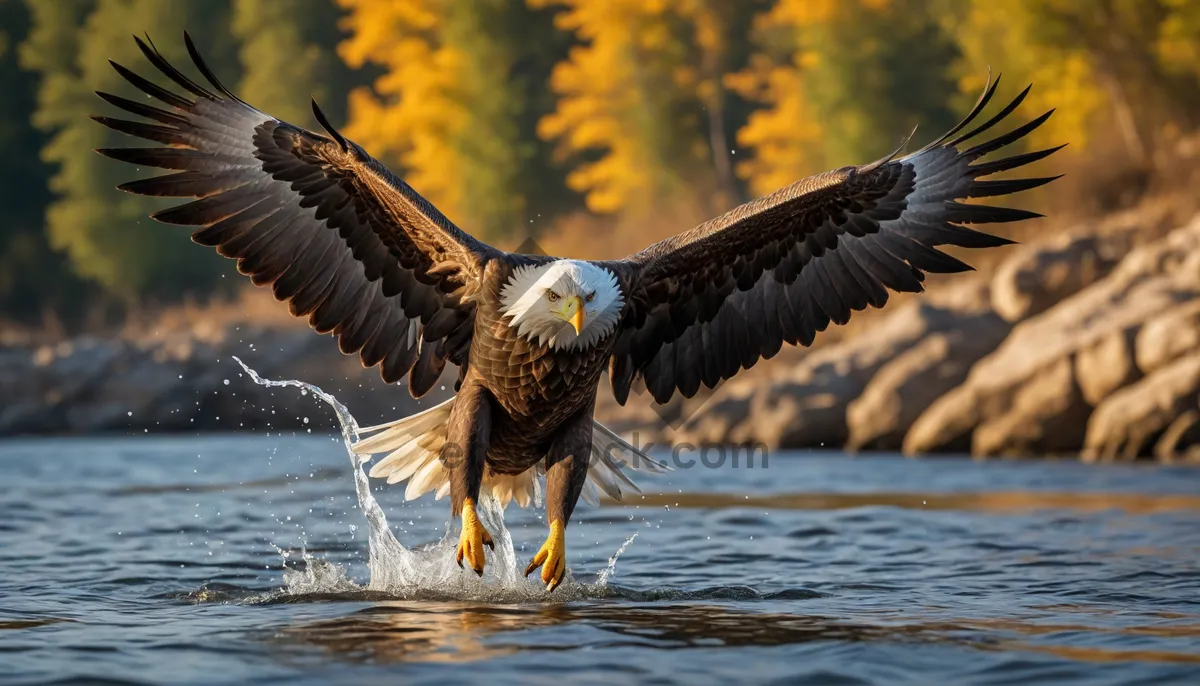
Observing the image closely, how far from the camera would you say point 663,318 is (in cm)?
740

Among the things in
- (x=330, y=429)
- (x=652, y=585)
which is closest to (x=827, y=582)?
(x=652, y=585)

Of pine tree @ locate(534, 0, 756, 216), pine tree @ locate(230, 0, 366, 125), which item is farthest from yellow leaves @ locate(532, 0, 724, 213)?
pine tree @ locate(230, 0, 366, 125)

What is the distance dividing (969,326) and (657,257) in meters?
11.8

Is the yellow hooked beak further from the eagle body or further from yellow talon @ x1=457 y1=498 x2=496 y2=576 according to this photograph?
yellow talon @ x1=457 y1=498 x2=496 y2=576

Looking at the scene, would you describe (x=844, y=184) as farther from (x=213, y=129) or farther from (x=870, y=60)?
(x=870, y=60)

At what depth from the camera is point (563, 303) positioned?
596 cm

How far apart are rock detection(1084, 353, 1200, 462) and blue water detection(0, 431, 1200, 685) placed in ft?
5.26

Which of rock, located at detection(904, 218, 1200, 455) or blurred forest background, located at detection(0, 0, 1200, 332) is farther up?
blurred forest background, located at detection(0, 0, 1200, 332)

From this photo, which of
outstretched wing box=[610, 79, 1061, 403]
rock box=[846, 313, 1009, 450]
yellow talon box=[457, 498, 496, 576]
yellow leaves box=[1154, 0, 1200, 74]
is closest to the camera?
yellow talon box=[457, 498, 496, 576]

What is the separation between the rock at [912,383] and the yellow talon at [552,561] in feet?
35.5

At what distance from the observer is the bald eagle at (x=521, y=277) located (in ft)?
20.9

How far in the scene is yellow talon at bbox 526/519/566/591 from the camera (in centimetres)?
645

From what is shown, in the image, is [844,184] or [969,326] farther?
[969,326]

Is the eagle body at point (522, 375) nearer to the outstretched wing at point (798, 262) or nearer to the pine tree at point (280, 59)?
the outstretched wing at point (798, 262)
